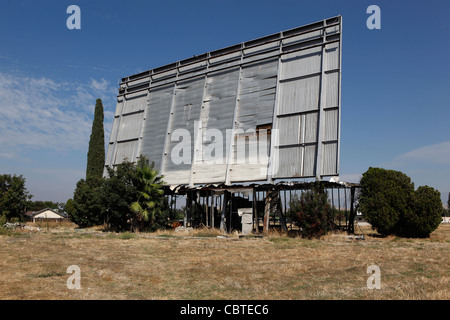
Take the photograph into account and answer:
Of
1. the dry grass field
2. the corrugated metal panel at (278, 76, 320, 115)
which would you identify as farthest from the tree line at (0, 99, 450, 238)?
the corrugated metal panel at (278, 76, 320, 115)

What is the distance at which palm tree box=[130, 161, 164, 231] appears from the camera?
23.1 metres

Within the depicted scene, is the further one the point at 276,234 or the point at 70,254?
the point at 276,234

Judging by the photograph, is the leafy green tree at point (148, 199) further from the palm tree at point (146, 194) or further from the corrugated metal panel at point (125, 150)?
the corrugated metal panel at point (125, 150)

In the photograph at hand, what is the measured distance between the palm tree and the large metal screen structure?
469 cm

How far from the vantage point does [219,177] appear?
26422mm

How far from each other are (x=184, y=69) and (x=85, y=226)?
17.5 meters

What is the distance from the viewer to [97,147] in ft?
120

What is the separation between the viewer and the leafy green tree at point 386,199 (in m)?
19.7

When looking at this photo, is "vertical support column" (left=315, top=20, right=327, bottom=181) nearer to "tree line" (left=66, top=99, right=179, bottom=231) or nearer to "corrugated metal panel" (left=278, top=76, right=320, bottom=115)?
"corrugated metal panel" (left=278, top=76, right=320, bottom=115)

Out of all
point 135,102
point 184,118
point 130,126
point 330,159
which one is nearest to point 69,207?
point 130,126

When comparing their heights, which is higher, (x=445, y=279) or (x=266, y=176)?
(x=266, y=176)

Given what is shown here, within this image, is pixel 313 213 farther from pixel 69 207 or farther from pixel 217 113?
pixel 69 207
